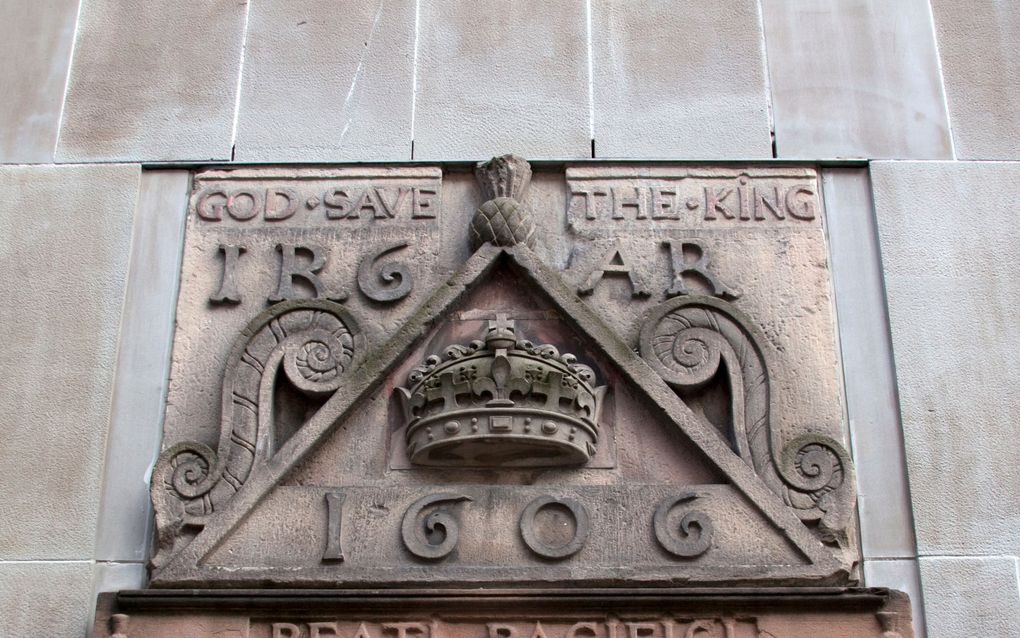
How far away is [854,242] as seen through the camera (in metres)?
6.46

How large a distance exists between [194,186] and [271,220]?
449 millimetres

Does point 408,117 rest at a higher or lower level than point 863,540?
higher

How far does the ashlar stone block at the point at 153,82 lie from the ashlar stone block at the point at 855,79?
9.08ft

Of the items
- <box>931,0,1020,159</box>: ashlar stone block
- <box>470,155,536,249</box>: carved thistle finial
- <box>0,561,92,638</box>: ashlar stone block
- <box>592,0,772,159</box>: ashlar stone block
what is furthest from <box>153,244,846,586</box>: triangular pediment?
<box>931,0,1020,159</box>: ashlar stone block

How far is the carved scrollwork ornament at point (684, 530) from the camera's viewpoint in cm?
564

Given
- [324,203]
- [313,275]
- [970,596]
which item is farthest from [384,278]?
[970,596]

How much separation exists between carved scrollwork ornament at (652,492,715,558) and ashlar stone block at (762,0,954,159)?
192 centimetres

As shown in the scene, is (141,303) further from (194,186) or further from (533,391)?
(533,391)

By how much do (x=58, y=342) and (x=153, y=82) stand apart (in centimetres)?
148

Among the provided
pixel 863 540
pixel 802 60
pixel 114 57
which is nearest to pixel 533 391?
pixel 863 540

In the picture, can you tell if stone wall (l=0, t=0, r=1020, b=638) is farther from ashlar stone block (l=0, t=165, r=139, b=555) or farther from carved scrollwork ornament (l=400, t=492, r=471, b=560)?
carved scrollwork ornament (l=400, t=492, r=471, b=560)

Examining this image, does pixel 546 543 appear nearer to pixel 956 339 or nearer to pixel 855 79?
pixel 956 339

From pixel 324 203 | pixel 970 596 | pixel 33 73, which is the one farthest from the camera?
pixel 33 73

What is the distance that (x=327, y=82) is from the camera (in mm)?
6918
